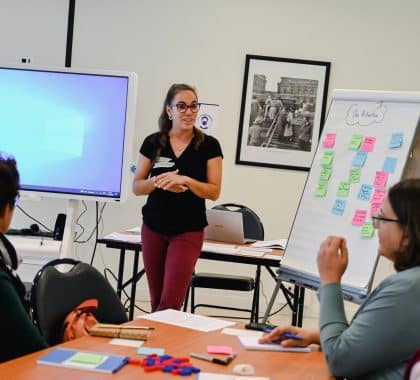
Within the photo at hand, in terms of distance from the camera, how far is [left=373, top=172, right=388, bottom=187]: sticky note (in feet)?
9.18

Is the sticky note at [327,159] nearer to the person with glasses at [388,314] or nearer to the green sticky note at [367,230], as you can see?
the green sticky note at [367,230]

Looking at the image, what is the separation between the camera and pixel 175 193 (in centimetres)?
343

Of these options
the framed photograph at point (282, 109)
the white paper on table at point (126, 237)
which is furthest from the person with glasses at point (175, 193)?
the framed photograph at point (282, 109)

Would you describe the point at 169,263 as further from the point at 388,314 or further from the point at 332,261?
the point at 388,314

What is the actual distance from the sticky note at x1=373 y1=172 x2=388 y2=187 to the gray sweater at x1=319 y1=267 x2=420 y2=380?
3.56 ft

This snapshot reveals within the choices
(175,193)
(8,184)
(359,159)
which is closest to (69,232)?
(175,193)

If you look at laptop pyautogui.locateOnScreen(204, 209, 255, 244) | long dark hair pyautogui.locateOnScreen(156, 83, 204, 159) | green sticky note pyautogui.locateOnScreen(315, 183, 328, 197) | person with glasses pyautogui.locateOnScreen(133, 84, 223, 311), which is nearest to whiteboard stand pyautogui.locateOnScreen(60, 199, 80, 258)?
person with glasses pyautogui.locateOnScreen(133, 84, 223, 311)

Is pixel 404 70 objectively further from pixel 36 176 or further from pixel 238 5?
pixel 36 176

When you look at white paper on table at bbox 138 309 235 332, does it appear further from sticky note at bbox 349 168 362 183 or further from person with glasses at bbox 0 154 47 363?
sticky note at bbox 349 168 362 183

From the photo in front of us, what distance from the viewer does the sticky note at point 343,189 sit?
9.70 feet

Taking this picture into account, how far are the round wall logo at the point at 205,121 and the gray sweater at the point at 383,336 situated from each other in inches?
156

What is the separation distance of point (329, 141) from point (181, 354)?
1.60 meters

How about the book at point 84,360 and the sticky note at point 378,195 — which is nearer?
the book at point 84,360

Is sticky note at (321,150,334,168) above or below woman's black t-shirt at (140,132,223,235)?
above
